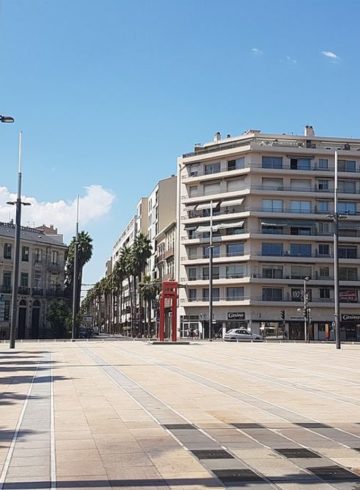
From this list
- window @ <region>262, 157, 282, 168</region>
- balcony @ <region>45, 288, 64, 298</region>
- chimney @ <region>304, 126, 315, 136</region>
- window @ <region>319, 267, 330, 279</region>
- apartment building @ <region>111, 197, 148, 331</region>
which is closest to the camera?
window @ <region>319, 267, 330, 279</region>

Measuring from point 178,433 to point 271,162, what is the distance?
76668mm

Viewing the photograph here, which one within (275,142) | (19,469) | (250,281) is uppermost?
(275,142)

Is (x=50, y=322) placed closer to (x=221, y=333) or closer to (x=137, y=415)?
(x=221, y=333)

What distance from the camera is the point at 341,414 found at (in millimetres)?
12492

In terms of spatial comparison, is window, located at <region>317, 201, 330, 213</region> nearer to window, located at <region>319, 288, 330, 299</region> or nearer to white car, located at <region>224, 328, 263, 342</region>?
window, located at <region>319, 288, 330, 299</region>

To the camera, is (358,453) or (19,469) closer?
(19,469)

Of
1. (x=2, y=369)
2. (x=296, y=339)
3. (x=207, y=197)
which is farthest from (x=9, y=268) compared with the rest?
(x=2, y=369)

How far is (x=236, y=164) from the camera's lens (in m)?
86.1

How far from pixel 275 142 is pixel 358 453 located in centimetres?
7971

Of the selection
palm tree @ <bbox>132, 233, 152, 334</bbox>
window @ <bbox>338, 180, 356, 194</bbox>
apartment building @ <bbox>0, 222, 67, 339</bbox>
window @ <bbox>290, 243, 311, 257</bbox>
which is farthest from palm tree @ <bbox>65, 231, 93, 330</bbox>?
window @ <bbox>338, 180, 356, 194</bbox>

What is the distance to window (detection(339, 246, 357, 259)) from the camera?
83631mm

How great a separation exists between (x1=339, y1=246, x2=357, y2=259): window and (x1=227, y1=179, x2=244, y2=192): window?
15.0 meters

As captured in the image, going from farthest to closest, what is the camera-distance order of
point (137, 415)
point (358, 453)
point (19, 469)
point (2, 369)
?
point (2, 369)
point (137, 415)
point (358, 453)
point (19, 469)

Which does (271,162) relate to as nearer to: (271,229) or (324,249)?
(271,229)
